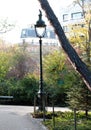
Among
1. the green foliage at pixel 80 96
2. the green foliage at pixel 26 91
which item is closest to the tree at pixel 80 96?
the green foliage at pixel 80 96

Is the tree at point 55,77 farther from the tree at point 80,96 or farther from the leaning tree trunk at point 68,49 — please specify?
the leaning tree trunk at point 68,49

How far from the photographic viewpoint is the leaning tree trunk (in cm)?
1106

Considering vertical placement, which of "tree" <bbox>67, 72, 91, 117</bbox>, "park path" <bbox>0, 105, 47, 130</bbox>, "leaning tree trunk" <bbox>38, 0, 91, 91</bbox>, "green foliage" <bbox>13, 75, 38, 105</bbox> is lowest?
"green foliage" <bbox>13, 75, 38, 105</bbox>

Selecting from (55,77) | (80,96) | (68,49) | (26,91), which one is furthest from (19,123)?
(55,77)

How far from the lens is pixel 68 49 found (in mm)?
11562

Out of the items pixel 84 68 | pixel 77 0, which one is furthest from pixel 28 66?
pixel 84 68

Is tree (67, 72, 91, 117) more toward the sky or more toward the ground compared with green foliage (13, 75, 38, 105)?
more toward the sky

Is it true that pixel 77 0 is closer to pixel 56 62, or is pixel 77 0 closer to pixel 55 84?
pixel 56 62

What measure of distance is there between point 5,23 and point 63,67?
1294cm

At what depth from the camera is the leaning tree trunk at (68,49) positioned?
436 inches

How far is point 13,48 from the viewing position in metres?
65.7

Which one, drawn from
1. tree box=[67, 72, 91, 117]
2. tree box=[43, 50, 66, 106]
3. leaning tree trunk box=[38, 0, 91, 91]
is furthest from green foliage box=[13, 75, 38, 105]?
leaning tree trunk box=[38, 0, 91, 91]

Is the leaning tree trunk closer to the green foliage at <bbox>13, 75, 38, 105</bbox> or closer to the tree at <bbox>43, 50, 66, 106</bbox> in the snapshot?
the tree at <bbox>43, 50, 66, 106</bbox>

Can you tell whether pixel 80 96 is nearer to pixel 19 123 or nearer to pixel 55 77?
pixel 19 123
